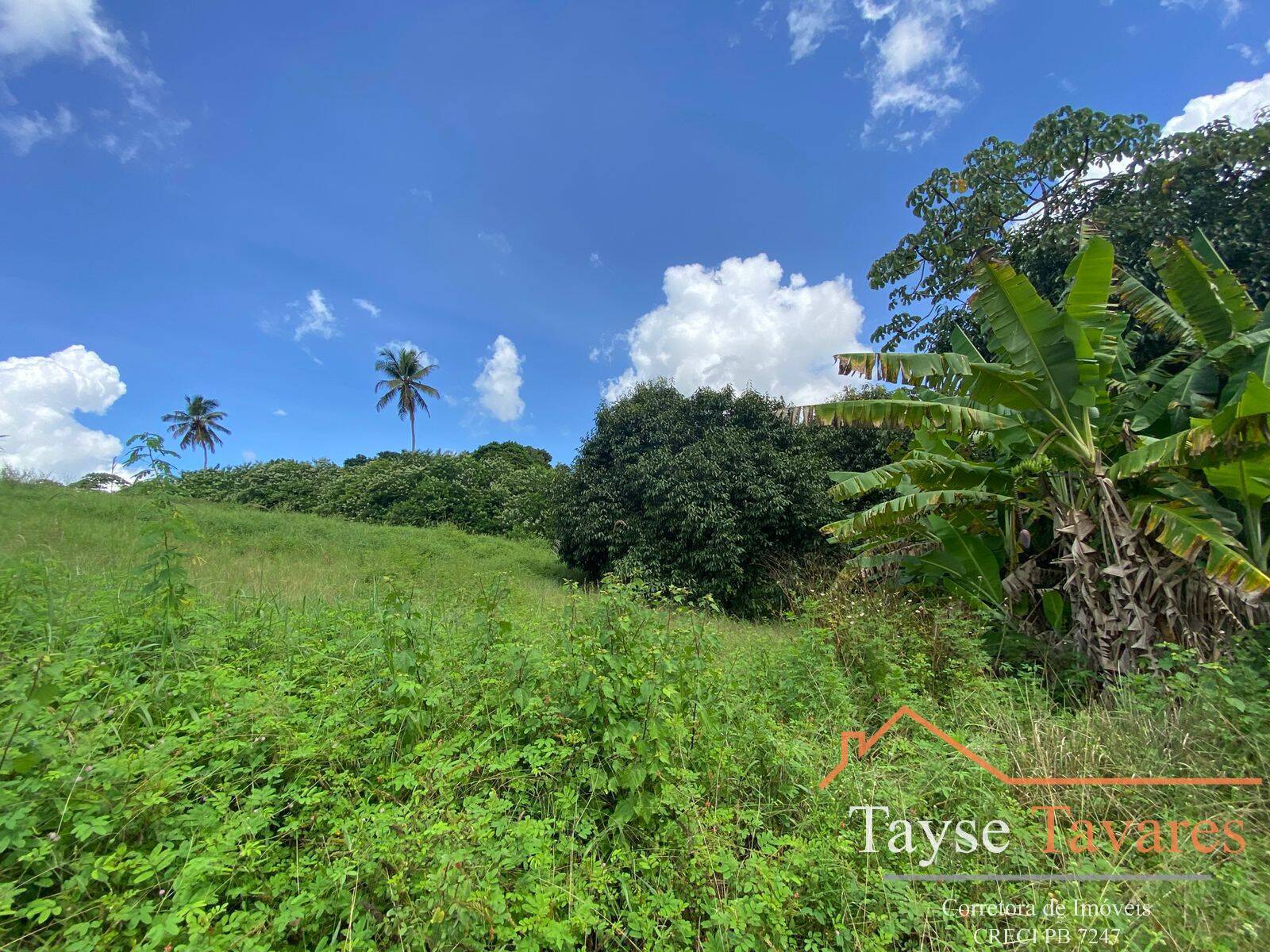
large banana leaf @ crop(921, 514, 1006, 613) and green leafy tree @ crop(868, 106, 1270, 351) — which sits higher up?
green leafy tree @ crop(868, 106, 1270, 351)

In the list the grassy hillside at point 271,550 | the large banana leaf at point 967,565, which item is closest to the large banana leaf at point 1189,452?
the large banana leaf at point 967,565

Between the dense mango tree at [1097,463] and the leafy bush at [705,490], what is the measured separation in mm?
3695

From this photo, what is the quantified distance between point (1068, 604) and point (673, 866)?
5075 millimetres

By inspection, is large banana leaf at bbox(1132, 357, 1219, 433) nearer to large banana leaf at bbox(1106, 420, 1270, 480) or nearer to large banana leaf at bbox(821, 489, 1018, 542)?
large banana leaf at bbox(1106, 420, 1270, 480)

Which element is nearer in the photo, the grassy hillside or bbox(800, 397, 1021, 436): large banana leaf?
bbox(800, 397, 1021, 436): large banana leaf

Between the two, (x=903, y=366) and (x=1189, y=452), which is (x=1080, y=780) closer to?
(x=1189, y=452)

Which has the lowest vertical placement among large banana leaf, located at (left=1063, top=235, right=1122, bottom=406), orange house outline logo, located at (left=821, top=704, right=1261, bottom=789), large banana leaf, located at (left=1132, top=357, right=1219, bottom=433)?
orange house outline logo, located at (left=821, top=704, right=1261, bottom=789)

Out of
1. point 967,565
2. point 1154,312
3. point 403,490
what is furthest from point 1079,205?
point 403,490

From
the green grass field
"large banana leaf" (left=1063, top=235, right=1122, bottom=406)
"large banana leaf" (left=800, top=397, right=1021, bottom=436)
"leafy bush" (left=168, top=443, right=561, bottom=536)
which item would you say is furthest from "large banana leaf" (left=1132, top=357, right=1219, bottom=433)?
"leafy bush" (left=168, top=443, right=561, bottom=536)

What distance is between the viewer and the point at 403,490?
67.7 ft

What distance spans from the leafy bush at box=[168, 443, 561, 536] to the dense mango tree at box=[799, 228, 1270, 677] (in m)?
14.0

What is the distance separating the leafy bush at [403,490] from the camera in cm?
1950

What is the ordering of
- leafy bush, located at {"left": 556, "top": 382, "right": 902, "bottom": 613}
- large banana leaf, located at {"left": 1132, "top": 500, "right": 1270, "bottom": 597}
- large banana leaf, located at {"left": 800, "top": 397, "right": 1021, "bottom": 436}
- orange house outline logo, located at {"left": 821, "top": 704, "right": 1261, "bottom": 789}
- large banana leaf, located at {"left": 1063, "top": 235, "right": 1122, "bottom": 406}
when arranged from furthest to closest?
leafy bush, located at {"left": 556, "top": 382, "right": 902, "bottom": 613} → large banana leaf, located at {"left": 800, "top": 397, "right": 1021, "bottom": 436} → large banana leaf, located at {"left": 1063, "top": 235, "right": 1122, "bottom": 406} → large banana leaf, located at {"left": 1132, "top": 500, "right": 1270, "bottom": 597} → orange house outline logo, located at {"left": 821, "top": 704, "right": 1261, "bottom": 789}

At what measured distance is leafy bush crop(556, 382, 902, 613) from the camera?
9781 millimetres
